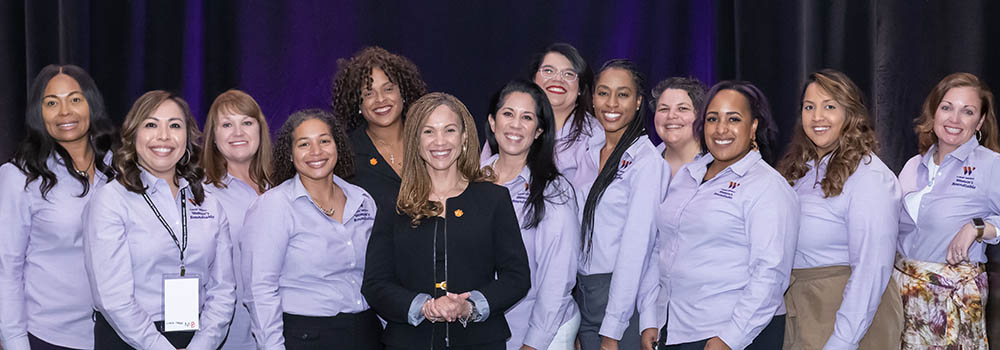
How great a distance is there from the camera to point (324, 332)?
9.85ft

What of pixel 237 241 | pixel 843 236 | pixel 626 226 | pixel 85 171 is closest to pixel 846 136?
pixel 843 236

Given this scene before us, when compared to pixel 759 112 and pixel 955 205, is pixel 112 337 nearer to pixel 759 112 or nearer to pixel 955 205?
pixel 759 112

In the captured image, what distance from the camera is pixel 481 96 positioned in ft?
19.1

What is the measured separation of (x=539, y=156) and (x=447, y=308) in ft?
2.78

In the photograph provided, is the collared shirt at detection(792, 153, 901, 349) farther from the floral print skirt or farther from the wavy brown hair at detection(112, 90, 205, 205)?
the wavy brown hair at detection(112, 90, 205, 205)

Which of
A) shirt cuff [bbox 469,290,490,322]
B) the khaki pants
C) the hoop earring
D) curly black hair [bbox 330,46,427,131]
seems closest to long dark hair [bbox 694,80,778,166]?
the khaki pants

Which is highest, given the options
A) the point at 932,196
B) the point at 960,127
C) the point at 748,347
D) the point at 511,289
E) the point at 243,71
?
the point at 243,71

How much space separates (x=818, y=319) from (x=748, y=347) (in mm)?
352

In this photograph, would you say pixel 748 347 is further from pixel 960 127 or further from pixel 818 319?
pixel 960 127

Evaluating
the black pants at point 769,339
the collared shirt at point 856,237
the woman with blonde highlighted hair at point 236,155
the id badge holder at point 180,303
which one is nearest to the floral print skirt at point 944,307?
the collared shirt at point 856,237

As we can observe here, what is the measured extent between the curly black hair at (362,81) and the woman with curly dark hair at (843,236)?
180 cm

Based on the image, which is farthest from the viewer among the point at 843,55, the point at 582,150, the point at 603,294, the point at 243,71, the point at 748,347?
the point at 243,71

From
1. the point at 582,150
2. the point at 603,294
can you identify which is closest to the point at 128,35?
the point at 582,150

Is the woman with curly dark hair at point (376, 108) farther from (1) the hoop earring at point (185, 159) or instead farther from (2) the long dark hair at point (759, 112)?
(2) the long dark hair at point (759, 112)
